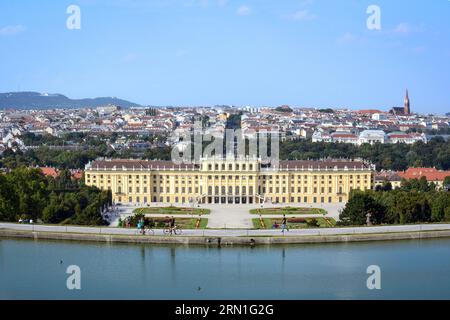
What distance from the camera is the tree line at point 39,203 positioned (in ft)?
103

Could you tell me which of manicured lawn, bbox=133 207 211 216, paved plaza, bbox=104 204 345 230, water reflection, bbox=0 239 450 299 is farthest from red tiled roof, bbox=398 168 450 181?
water reflection, bbox=0 239 450 299

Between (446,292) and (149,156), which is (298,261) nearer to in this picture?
(446,292)

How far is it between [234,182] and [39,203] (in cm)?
1122

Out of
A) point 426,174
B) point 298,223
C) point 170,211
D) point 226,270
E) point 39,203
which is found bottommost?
point 226,270

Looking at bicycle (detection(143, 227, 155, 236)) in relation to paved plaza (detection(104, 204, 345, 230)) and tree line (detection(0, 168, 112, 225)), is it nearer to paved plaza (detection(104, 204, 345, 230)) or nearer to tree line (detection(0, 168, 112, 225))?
paved plaza (detection(104, 204, 345, 230))

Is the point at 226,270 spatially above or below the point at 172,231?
below

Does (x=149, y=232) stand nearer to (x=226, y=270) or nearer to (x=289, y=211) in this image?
(x=226, y=270)

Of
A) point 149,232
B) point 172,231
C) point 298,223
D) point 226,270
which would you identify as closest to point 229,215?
point 298,223

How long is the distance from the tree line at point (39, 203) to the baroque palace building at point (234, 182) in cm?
498

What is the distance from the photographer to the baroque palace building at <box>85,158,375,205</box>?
40375 millimetres

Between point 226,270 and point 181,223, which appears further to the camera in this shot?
point 181,223

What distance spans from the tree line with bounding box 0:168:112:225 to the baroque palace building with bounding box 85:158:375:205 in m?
4.98

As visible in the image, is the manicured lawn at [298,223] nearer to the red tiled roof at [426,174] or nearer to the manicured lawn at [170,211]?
the manicured lawn at [170,211]

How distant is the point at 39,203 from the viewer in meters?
32.3
